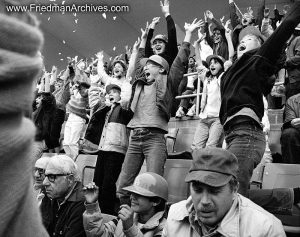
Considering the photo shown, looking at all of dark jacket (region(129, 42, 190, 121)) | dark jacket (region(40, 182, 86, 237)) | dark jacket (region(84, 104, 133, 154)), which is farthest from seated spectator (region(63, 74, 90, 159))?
dark jacket (region(40, 182, 86, 237))

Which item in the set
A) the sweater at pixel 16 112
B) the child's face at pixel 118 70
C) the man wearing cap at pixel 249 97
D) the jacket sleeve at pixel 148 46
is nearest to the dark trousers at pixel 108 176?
the jacket sleeve at pixel 148 46

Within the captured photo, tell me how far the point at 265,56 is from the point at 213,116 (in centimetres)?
183

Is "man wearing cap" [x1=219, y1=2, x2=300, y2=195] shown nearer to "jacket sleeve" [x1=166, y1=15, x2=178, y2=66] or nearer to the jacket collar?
the jacket collar

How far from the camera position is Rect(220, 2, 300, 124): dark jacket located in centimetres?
287

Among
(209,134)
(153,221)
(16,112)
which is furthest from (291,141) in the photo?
(16,112)

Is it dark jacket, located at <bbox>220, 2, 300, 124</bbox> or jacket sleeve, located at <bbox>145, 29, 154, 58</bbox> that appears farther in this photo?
jacket sleeve, located at <bbox>145, 29, 154, 58</bbox>

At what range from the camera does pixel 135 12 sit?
1605 cm

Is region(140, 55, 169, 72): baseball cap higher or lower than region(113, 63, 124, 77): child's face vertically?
lower

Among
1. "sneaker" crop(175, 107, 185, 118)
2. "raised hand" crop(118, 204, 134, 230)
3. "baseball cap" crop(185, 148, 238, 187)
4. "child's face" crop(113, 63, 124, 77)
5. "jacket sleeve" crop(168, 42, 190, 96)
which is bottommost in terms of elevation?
"raised hand" crop(118, 204, 134, 230)

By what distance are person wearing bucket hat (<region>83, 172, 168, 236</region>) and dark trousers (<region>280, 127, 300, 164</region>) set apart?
1500mm

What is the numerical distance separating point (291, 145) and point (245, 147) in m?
1.64

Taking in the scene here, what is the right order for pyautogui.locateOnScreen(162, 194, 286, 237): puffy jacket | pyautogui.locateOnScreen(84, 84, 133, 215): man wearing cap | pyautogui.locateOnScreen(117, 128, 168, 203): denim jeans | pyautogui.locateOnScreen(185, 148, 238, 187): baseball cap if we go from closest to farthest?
pyautogui.locateOnScreen(162, 194, 286, 237): puffy jacket, pyautogui.locateOnScreen(185, 148, 238, 187): baseball cap, pyautogui.locateOnScreen(117, 128, 168, 203): denim jeans, pyautogui.locateOnScreen(84, 84, 133, 215): man wearing cap

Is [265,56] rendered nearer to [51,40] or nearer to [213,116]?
[213,116]

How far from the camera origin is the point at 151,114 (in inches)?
163
